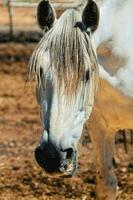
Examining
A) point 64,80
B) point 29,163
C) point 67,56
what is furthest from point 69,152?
point 29,163

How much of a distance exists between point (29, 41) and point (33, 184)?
498cm

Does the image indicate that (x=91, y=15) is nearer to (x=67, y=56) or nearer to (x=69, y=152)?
(x=67, y=56)

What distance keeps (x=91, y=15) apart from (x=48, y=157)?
765mm

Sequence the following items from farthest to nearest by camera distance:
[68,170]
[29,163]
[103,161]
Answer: [29,163]
[103,161]
[68,170]

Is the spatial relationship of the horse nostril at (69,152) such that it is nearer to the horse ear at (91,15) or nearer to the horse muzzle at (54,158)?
the horse muzzle at (54,158)

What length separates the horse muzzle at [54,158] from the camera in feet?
Answer: 9.87

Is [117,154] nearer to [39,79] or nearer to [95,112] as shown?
[95,112]

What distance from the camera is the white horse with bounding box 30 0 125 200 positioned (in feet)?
9.97

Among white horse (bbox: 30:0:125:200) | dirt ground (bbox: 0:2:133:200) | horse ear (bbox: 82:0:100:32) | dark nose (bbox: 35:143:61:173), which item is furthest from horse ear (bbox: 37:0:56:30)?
dark nose (bbox: 35:143:61:173)

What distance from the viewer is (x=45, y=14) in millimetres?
3219

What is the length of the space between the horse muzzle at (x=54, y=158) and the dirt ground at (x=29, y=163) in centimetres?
44

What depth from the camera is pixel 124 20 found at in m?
3.65

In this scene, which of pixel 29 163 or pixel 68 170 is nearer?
pixel 68 170

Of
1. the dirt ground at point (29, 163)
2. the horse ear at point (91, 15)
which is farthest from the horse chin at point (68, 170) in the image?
the horse ear at point (91, 15)
